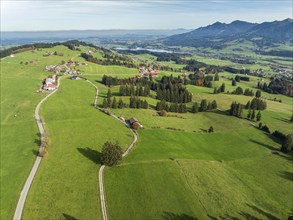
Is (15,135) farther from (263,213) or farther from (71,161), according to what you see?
(263,213)

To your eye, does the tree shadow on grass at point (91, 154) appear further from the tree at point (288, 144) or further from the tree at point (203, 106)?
the tree at point (203, 106)

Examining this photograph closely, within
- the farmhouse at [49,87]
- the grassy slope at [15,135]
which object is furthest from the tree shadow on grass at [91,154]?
the farmhouse at [49,87]

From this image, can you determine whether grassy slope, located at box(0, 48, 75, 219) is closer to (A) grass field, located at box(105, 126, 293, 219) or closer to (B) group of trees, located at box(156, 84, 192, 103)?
(A) grass field, located at box(105, 126, 293, 219)

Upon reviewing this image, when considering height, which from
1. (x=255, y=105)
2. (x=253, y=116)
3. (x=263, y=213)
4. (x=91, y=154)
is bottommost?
(x=263, y=213)

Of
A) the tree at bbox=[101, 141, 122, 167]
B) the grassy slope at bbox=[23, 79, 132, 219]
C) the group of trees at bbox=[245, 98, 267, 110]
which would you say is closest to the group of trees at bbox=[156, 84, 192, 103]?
the group of trees at bbox=[245, 98, 267, 110]

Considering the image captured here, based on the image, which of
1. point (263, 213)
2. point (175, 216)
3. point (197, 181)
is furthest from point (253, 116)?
point (175, 216)

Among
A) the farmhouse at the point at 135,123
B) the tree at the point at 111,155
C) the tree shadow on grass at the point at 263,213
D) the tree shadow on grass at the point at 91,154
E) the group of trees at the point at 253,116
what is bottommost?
the tree shadow on grass at the point at 263,213

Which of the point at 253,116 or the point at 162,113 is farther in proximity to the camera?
the point at 253,116
